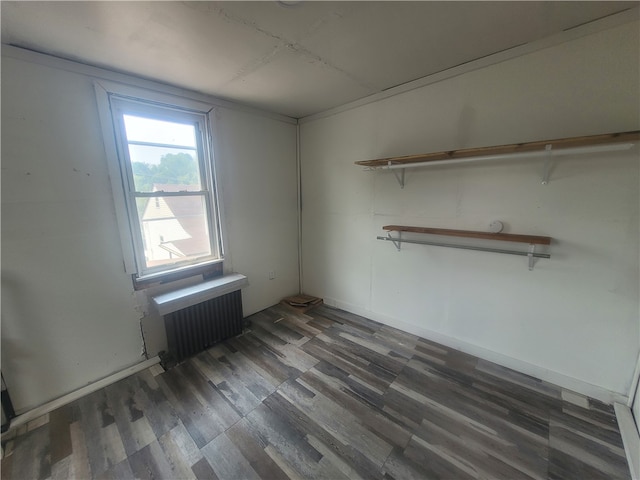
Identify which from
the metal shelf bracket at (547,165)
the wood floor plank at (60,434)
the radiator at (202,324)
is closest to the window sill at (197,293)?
the radiator at (202,324)

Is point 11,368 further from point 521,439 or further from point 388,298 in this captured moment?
point 521,439

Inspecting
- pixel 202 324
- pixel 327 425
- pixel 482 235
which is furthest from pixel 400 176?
pixel 202 324

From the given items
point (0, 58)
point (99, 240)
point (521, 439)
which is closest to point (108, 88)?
point (0, 58)

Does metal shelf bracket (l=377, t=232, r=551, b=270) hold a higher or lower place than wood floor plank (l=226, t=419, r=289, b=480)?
higher

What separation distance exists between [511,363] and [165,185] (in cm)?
347

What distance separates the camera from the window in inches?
83.0

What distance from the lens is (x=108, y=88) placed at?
76.1 inches

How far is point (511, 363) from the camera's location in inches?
84.0

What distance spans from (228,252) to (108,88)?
171cm

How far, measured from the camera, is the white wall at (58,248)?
1649mm

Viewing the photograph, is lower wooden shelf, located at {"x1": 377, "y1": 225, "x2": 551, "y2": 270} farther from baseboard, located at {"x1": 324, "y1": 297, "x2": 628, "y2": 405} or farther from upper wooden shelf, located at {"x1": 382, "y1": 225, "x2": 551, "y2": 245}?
baseboard, located at {"x1": 324, "y1": 297, "x2": 628, "y2": 405}

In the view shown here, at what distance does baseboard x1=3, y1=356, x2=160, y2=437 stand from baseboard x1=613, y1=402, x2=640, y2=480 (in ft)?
11.1

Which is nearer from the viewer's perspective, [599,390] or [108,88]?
[599,390]

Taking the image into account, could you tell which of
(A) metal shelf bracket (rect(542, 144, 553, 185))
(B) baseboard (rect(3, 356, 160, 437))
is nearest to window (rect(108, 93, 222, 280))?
(B) baseboard (rect(3, 356, 160, 437))
